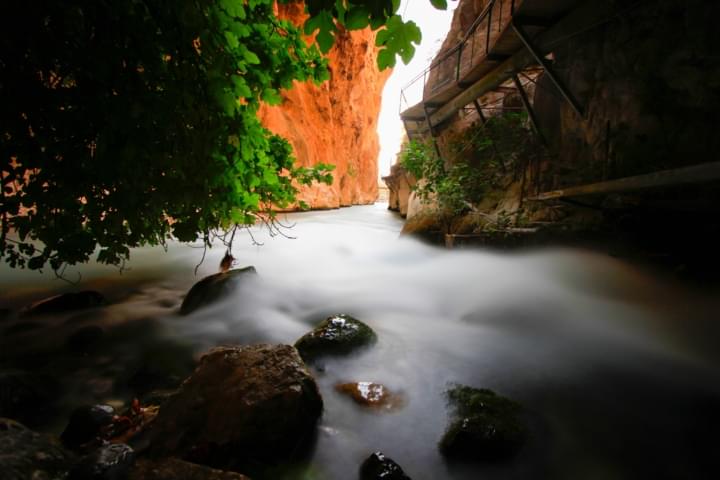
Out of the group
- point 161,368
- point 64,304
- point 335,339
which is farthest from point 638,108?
point 64,304

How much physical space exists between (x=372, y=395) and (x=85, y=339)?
3124 millimetres

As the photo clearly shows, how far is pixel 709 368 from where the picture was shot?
2781mm

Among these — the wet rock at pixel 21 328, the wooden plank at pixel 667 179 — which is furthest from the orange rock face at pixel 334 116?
the wooden plank at pixel 667 179

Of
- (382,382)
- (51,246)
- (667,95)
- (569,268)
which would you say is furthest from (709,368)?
(51,246)

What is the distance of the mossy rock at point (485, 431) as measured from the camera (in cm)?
202

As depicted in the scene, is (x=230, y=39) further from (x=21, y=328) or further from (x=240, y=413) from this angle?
(x=21, y=328)

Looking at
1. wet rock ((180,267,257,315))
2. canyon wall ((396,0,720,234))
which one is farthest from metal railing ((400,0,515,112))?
wet rock ((180,267,257,315))

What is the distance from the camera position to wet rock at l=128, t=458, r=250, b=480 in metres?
1.48

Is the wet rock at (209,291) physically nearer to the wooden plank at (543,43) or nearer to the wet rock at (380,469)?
the wet rock at (380,469)

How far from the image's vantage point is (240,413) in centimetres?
194

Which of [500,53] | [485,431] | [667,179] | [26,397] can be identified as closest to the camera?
[485,431]

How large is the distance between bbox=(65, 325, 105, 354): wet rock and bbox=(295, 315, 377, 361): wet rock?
2174 mm

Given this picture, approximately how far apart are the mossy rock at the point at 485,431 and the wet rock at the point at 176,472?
4.29ft

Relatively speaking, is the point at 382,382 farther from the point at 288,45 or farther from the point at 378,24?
the point at 288,45
